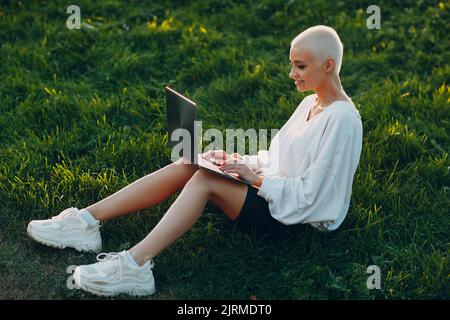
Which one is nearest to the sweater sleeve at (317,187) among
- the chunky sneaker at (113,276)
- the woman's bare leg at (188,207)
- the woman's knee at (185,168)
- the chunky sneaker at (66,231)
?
the woman's bare leg at (188,207)

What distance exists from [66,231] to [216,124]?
1.61 m

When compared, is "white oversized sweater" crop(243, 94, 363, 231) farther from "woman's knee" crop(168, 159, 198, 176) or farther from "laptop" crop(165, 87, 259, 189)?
"woman's knee" crop(168, 159, 198, 176)

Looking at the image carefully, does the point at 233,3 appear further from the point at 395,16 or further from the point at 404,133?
the point at 404,133

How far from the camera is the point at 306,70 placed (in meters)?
3.43

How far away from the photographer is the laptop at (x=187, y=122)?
10.9ft

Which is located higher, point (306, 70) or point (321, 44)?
point (321, 44)

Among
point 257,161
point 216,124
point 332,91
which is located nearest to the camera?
point 332,91

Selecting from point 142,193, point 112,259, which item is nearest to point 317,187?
point 142,193

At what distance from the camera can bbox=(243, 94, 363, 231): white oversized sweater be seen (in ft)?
11.0

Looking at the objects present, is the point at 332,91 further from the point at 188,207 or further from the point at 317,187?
the point at 188,207

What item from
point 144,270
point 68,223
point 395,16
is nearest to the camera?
point 144,270

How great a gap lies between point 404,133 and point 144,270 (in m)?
2.09

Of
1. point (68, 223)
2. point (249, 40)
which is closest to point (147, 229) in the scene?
point (68, 223)
